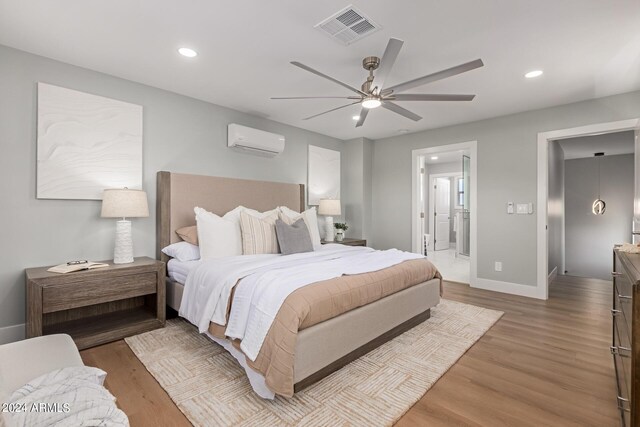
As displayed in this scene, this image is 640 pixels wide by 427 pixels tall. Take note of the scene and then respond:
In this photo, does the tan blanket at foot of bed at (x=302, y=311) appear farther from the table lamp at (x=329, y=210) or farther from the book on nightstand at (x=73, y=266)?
the table lamp at (x=329, y=210)

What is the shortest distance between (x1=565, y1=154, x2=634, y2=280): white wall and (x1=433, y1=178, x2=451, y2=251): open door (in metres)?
2.79

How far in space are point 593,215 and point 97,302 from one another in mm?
9199

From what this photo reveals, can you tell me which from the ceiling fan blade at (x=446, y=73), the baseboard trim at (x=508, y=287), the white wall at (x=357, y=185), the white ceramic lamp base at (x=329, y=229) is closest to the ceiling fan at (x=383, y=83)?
the ceiling fan blade at (x=446, y=73)

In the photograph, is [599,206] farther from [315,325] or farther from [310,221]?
[315,325]

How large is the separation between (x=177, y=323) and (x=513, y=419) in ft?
9.58

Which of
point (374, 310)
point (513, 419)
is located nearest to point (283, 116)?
point (374, 310)

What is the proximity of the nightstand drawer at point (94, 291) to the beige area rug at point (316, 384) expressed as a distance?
1.44 feet

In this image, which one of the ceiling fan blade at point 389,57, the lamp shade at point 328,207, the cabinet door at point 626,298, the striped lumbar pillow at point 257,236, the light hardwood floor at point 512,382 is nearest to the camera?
the cabinet door at point 626,298

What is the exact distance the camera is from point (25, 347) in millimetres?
1527

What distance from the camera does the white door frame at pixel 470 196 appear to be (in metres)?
4.60

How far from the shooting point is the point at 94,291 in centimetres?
252

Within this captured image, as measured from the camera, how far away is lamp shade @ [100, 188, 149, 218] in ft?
9.10

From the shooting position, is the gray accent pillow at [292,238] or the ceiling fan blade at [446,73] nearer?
the ceiling fan blade at [446,73]

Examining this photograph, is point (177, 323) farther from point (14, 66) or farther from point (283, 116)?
point (283, 116)
